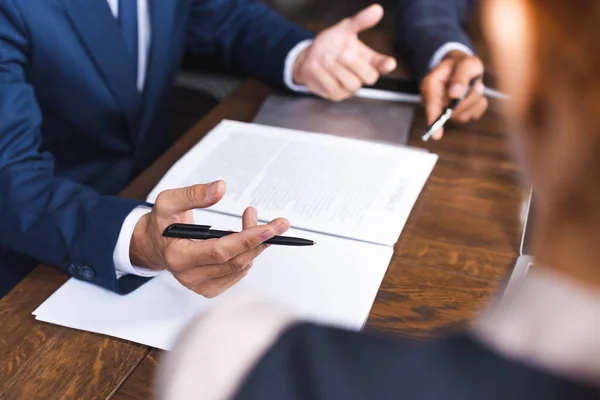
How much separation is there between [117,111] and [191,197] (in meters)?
0.59

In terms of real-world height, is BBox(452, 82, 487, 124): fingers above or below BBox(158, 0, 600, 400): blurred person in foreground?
below

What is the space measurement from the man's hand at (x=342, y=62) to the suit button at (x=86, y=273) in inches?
24.3

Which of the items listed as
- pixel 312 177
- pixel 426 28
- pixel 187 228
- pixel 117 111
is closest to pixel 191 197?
pixel 187 228

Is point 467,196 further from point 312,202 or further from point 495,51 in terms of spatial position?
point 495,51

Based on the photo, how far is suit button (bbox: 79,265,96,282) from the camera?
0.86 metres

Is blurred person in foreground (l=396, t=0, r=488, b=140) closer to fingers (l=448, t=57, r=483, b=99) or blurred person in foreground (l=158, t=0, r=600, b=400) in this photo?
fingers (l=448, t=57, r=483, b=99)

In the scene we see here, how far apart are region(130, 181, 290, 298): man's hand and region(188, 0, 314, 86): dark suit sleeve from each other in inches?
25.1

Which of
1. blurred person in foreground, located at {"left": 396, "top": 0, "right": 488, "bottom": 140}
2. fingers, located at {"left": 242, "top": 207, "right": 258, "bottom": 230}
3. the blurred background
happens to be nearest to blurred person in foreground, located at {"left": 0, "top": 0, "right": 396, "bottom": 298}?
fingers, located at {"left": 242, "top": 207, "right": 258, "bottom": 230}

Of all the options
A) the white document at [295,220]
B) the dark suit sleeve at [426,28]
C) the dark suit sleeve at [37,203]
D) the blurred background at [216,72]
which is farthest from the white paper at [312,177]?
the blurred background at [216,72]

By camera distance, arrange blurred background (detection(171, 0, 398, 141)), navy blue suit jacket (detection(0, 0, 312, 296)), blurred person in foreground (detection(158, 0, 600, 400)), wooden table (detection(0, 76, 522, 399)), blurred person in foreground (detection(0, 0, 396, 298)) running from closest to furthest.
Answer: blurred person in foreground (detection(158, 0, 600, 400)), wooden table (detection(0, 76, 522, 399)), blurred person in foreground (detection(0, 0, 396, 298)), navy blue suit jacket (detection(0, 0, 312, 296)), blurred background (detection(171, 0, 398, 141))

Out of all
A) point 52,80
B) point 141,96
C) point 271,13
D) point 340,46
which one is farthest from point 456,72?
point 52,80

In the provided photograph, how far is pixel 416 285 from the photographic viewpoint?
83 cm

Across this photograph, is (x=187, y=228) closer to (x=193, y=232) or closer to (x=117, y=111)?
(x=193, y=232)

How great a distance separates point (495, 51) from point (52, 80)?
3.34ft
